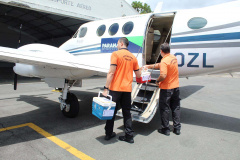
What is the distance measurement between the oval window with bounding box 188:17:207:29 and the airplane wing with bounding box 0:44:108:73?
2.85m

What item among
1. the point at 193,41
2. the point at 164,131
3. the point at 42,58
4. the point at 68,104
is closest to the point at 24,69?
the point at 42,58

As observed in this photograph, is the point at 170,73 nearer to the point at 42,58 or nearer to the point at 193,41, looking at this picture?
the point at 193,41

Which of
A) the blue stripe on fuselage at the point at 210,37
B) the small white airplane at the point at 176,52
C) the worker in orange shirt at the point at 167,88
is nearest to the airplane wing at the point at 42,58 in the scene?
the small white airplane at the point at 176,52

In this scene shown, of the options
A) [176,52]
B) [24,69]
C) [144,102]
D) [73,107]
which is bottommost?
[73,107]

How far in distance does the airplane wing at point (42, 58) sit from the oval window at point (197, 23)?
9.34 feet

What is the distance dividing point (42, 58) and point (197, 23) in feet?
13.5

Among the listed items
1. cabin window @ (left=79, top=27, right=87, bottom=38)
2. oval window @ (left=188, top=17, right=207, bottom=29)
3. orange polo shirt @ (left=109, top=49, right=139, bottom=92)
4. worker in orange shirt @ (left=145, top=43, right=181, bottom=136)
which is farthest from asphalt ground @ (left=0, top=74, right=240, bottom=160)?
cabin window @ (left=79, top=27, right=87, bottom=38)

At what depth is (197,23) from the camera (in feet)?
16.1

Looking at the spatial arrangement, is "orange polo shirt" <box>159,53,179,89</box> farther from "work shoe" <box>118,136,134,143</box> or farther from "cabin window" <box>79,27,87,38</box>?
"cabin window" <box>79,27,87,38</box>

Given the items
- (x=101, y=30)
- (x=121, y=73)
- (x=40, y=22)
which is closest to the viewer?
(x=121, y=73)

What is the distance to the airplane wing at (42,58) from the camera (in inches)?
147

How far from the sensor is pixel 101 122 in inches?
203

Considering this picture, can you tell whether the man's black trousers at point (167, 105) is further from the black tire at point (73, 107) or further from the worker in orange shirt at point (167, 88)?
the black tire at point (73, 107)

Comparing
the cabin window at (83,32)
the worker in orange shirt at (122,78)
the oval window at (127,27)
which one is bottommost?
the worker in orange shirt at (122,78)
